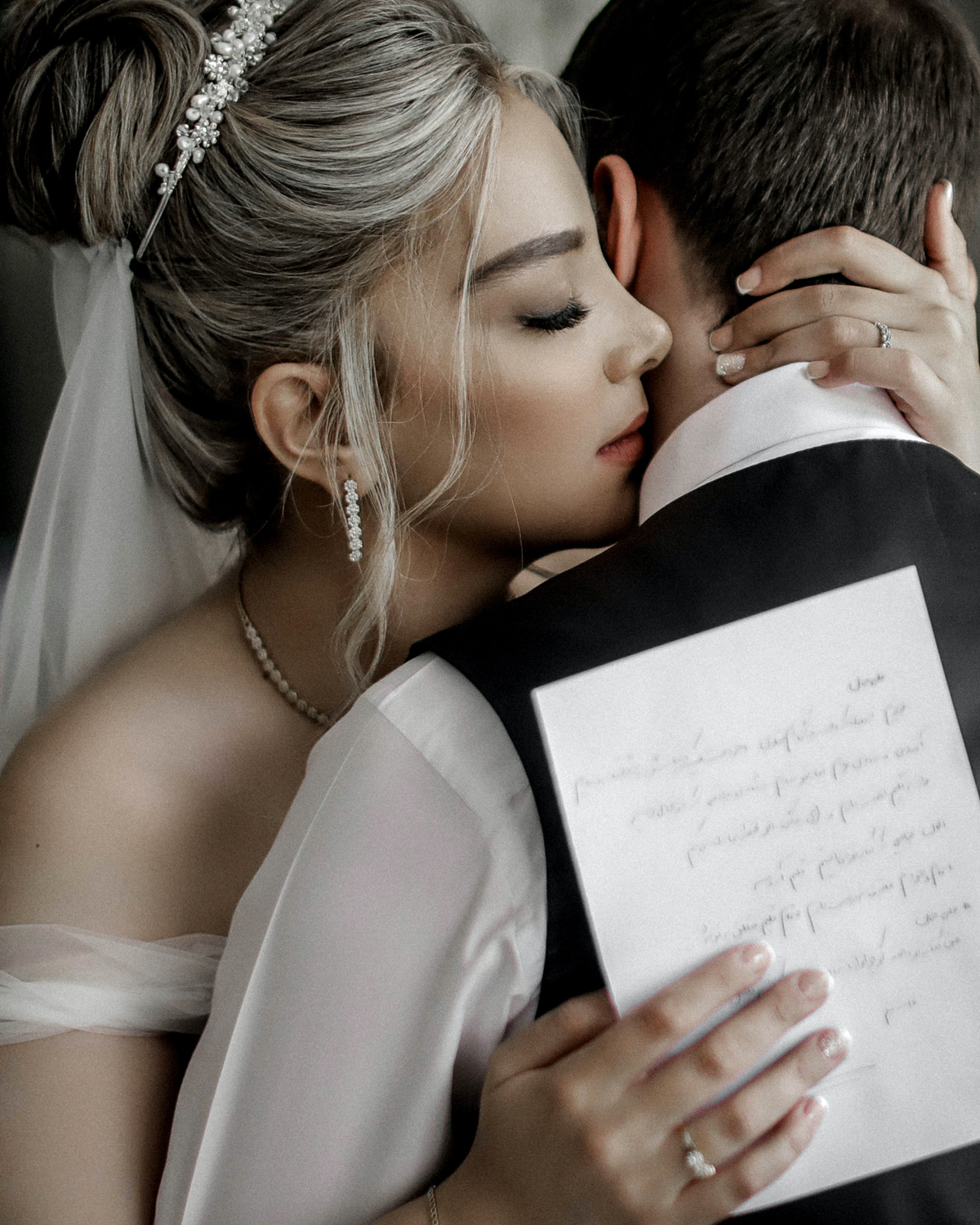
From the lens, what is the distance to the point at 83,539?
128cm

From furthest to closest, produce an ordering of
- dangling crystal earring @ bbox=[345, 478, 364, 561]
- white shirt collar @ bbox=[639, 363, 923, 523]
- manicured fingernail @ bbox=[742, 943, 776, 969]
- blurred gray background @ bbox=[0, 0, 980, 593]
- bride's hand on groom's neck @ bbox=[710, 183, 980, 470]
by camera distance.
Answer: blurred gray background @ bbox=[0, 0, 980, 593] < dangling crystal earring @ bbox=[345, 478, 364, 561] < bride's hand on groom's neck @ bbox=[710, 183, 980, 470] < white shirt collar @ bbox=[639, 363, 923, 523] < manicured fingernail @ bbox=[742, 943, 776, 969]

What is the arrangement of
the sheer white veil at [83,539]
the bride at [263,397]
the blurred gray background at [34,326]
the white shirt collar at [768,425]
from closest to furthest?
the white shirt collar at [768,425], the bride at [263,397], the sheer white veil at [83,539], the blurred gray background at [34,326]

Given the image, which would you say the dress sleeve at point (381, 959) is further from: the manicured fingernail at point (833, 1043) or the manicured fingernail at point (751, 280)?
the manicured fingernail at point (751, 280)

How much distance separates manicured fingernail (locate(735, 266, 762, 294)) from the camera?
919mm

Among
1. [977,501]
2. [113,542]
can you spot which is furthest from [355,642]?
[977,501]

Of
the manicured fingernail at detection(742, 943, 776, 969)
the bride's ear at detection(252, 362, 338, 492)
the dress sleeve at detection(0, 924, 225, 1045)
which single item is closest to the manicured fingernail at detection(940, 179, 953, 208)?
the bride's ear at detection(252, 362, 338, 492)

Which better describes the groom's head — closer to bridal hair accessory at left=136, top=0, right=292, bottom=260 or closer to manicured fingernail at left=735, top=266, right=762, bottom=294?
manicured fingernail at left=735, top=266, right=762, bottom=294

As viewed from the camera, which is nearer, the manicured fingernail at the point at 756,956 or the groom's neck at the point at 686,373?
the manicured fingernail at the point at 756,956

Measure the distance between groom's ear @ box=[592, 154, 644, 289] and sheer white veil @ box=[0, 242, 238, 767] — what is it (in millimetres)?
545

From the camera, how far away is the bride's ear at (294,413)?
1.05 metres

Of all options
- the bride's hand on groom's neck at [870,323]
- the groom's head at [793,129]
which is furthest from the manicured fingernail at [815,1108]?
the groom's head at [793,129]

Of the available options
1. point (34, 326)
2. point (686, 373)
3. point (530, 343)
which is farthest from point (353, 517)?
point (34, 326)

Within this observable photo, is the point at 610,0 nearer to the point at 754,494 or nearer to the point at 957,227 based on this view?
the point at 957,227

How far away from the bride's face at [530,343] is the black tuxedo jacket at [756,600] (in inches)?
13.0
